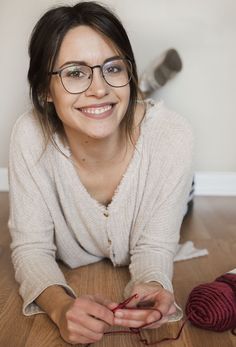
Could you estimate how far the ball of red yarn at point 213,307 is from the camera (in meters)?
1.04

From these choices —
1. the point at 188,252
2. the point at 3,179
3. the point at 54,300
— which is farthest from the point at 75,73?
the point at 3,179

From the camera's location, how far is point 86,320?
2.97 feet

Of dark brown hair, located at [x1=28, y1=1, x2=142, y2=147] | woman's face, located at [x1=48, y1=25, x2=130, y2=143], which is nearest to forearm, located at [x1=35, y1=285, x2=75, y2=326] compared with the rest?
woman's face, located at [x1=48, y1=25, x2=130, y2=143]

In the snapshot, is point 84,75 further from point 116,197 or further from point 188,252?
point 188,252

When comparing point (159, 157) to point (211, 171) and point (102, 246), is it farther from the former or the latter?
point (211, 171)

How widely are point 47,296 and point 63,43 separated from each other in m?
0.60

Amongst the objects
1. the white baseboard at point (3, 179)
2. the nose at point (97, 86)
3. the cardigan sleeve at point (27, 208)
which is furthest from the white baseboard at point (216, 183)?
the nose at point (97, 86)

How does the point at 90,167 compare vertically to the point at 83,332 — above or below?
above

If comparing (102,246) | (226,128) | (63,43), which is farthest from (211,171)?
(63,43)

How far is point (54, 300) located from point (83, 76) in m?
0.52

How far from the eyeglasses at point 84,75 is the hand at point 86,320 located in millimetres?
484

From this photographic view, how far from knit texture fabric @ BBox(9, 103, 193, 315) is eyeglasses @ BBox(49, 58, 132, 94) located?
0.22m

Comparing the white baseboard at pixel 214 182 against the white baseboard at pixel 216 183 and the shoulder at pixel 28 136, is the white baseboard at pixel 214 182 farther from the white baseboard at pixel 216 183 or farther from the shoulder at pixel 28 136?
the shoulder at pixel 28 136

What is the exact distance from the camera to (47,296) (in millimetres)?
1076
